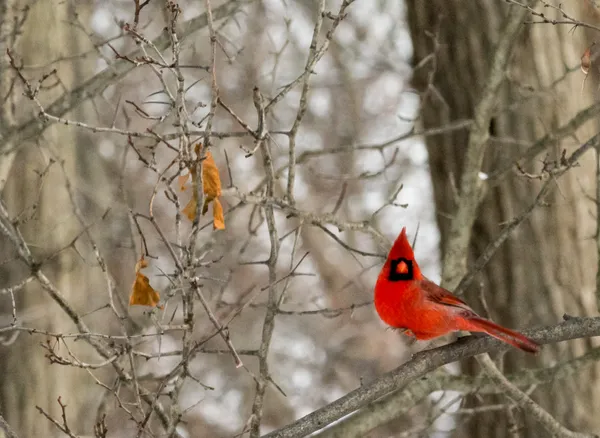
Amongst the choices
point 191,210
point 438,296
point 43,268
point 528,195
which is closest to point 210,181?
point 191,210

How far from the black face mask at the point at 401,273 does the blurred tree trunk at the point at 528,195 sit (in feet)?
5.36

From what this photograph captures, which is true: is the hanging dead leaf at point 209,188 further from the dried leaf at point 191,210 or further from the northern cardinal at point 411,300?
the northern cardinal at point 411,300

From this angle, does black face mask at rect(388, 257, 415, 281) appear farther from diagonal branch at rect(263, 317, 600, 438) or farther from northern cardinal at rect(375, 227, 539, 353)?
diagonal branch at rect(263, 317, 600, 438)

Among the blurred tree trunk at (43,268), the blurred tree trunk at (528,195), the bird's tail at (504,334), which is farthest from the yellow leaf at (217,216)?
the blurred tree trunk at (43,268)

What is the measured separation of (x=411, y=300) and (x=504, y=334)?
444mm

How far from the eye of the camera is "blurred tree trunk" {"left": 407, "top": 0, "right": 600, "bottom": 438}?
4.50 meters

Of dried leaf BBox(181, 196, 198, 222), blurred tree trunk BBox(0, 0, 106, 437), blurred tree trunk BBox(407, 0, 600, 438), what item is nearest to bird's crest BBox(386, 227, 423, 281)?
dried leaf BBox(181, 196, 198, 222)

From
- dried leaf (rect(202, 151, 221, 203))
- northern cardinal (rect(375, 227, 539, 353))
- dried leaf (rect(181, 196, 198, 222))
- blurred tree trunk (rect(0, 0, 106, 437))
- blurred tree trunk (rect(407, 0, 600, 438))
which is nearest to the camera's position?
dried leaf (rect(181, 196, 198, 222))

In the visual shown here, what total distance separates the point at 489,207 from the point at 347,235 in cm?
454

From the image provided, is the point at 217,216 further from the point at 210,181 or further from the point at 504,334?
the point at 504,334

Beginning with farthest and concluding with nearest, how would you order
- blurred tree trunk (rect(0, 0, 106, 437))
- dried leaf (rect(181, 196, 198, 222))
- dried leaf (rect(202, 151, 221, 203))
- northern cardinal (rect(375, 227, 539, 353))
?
blurred tree trunk (rect(0, 0, 106, 437))
northern cardinal (rect(375, 227, 539, 353))
dried leaf (rect(202, 151, 221, 203))
dried leaf (rect(181, 196, 198, 222))

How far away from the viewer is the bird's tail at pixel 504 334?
2.51 metres

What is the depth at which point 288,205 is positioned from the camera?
10.1 ft

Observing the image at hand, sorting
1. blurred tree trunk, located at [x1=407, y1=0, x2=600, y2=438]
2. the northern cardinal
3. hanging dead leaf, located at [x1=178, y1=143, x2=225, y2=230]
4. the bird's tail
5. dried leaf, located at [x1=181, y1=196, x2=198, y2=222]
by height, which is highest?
blurred tree trunk, located at [x1=407, y1=0, x2=600, y2=438]
